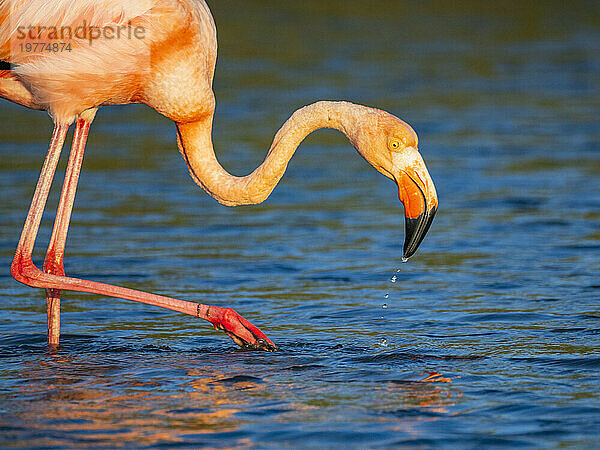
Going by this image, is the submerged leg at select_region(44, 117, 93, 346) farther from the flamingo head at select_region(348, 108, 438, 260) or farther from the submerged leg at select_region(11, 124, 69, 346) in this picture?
the flamingo head at select_region(348, 108, 438, 260)

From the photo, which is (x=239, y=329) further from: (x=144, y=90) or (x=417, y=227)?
(x=144, y=90)

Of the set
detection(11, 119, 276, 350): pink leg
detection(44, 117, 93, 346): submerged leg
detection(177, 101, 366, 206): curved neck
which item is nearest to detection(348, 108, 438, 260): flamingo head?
detection(177, 101, 366, 206): curved neck

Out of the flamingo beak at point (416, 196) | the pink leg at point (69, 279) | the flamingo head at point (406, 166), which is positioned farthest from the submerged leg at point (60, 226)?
the flamingo beak at point (416, 196)

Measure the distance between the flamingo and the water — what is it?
46 cm

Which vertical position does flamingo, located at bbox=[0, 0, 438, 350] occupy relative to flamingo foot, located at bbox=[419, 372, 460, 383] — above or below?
above

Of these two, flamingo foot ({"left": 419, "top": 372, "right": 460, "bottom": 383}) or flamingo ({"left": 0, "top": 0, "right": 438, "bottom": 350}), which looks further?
flamingo ({"left": 0, "top": 0, "right": 438, "bottom": 350})

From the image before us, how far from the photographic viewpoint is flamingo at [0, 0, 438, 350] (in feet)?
24.5

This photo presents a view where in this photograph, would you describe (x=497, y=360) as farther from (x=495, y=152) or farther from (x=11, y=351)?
(x=495, y=152)

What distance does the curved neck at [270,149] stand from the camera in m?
7.73

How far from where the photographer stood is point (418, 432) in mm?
5973

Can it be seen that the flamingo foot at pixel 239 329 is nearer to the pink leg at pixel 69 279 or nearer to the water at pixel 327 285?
the pink leg at pixel 69 279

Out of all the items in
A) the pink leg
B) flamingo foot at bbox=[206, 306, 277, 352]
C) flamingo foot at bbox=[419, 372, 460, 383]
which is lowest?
flamingo foot at bbox=[419, 372, 460, 383]

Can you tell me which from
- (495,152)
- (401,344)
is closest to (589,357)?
(401,344)

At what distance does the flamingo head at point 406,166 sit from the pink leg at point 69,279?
1.19 meters
